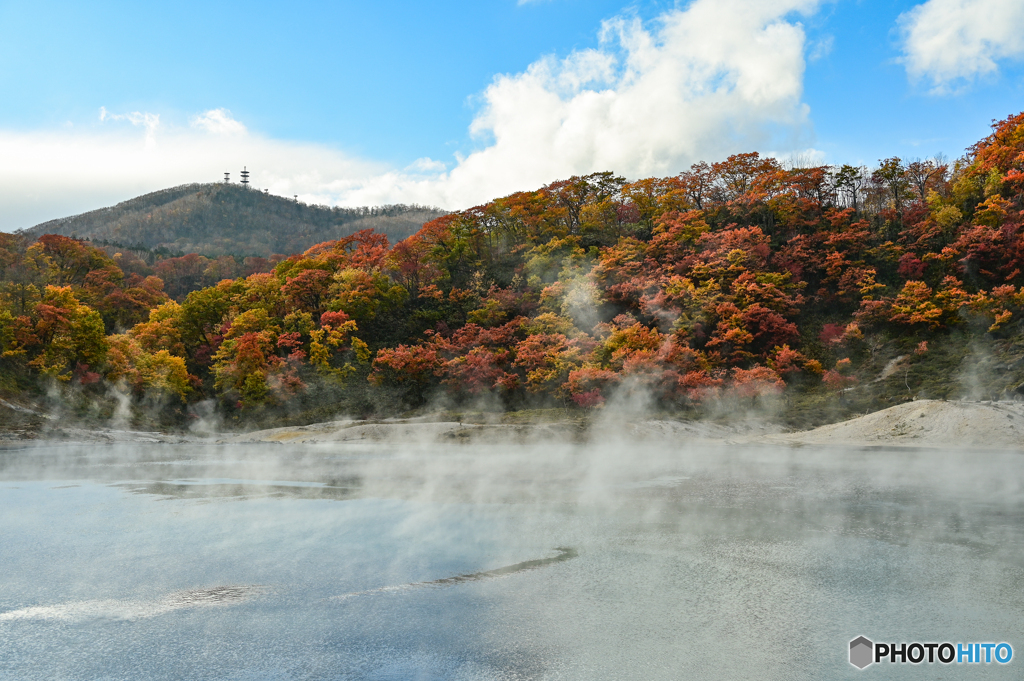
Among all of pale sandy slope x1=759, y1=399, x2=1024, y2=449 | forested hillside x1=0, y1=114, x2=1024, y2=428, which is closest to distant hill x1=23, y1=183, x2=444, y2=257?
forested hillside x1=0, y1=114, x2=1024, y2=428

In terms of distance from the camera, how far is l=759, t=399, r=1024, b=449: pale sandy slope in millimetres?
22938

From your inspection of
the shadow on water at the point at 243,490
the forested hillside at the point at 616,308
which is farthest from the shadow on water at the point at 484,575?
the forested hillside at the point at 616,308

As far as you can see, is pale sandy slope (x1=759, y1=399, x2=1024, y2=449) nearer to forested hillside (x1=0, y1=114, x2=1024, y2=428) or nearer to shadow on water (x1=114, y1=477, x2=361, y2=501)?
forested hillside (x1=0, y1=114, x2=1024, y2=428)

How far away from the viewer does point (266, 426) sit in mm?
39750

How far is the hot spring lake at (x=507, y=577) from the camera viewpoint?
19.6ft

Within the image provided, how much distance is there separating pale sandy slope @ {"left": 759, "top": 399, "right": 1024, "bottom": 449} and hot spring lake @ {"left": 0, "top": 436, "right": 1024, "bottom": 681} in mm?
7745

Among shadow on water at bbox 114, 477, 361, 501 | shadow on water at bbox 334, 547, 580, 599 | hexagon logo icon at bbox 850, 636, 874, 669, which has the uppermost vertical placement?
hexagon logo icon at bbox 850, 636, 874, 669

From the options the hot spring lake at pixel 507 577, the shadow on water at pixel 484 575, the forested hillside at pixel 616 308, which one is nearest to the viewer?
the hot spring lake at pixel 507 577

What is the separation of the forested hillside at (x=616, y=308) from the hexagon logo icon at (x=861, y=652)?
28.1 meters

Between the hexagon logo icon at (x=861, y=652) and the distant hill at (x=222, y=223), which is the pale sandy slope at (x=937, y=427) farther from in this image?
the distant hill at (x=222, y=223)

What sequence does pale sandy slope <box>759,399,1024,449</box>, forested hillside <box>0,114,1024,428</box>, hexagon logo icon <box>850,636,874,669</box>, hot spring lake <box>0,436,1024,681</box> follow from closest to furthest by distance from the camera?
hexagon logo icon <box>850,636,874,669</box>
hot spring lake <box>0,436,1024,681</box>
pale sandy slope <box>759,399,1024,449</box>
forested hillside <box>0,114,1024,428</box>

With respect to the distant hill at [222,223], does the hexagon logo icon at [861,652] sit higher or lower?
lower

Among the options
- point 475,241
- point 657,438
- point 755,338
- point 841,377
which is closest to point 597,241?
point 475,241

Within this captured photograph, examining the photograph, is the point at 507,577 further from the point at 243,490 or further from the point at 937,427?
the point at 937,427
